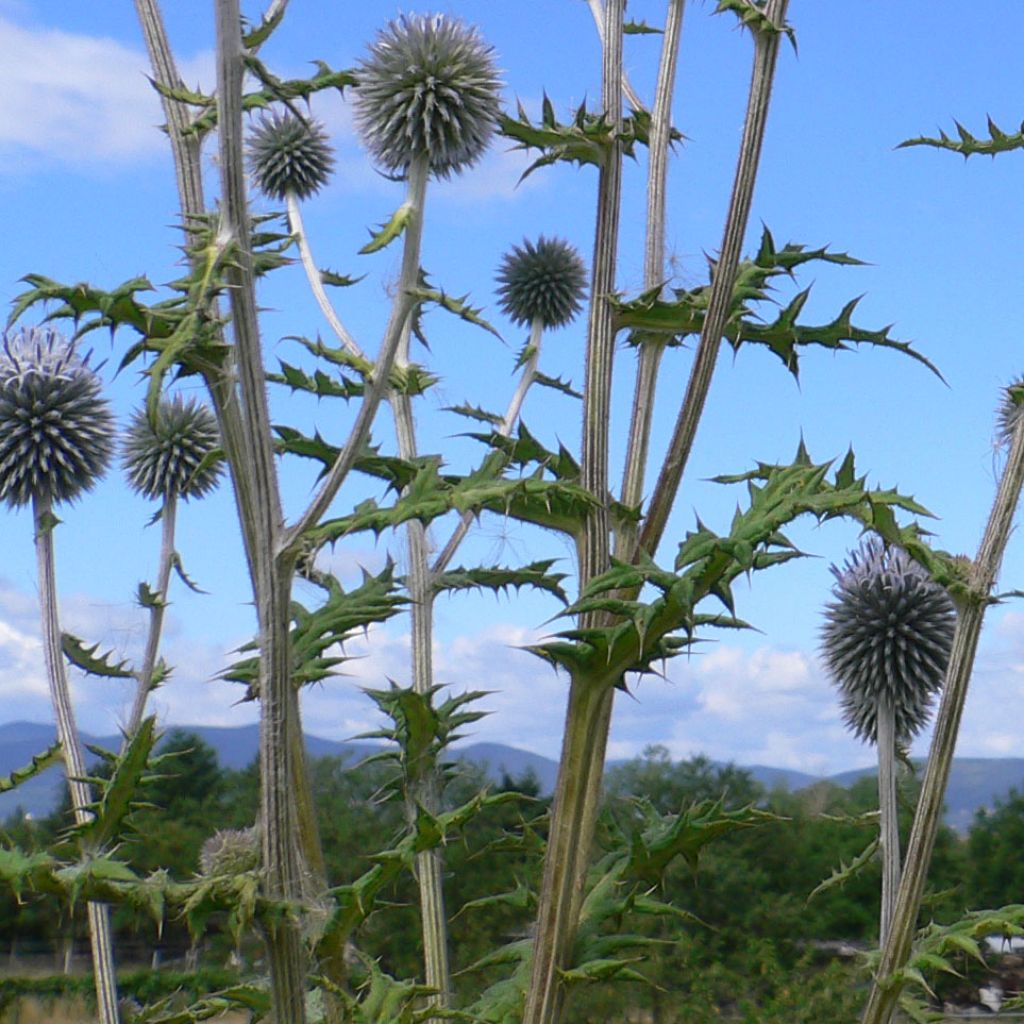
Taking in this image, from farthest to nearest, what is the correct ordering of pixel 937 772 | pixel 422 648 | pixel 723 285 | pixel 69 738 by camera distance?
pixel 422 648 → pixel 69 738 → pixel 937 772 → pixel 723 285

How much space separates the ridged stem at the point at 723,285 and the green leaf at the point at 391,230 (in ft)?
2.83

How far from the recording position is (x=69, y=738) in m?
4.59

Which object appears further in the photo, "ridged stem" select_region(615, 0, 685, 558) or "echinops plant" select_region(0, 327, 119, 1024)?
"echinops plant" select_region(0, 327, 119, 1024)

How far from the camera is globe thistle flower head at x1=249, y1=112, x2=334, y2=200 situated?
6.47 metres

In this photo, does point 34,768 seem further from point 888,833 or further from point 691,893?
point 691,893

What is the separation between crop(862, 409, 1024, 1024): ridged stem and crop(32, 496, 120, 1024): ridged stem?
8.39 ft

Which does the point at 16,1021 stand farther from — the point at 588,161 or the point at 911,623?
the point at 588,161

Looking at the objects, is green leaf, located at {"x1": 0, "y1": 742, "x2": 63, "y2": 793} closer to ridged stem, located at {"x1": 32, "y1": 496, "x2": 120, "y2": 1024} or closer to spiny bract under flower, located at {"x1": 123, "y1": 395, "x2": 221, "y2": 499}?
ridged stem, located at {"x1": 32, "y1": 496, "x2": 120, "y2": 1024}

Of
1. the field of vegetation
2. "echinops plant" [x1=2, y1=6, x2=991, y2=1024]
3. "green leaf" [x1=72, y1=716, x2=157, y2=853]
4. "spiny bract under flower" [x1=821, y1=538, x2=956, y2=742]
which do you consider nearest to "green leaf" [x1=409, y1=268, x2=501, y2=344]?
"echinops plant" [x1=2, y1=6, x2=991, y2=1024]

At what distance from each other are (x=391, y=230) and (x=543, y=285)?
3457 millimetres

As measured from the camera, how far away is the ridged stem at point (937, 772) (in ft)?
14.3

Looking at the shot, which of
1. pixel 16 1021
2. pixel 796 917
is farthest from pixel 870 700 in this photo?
pixel 16 1021

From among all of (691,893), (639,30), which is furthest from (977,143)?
(691,893)

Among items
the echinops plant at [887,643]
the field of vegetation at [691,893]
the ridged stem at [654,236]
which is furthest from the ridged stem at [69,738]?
the field of vegetation at [691,893]
